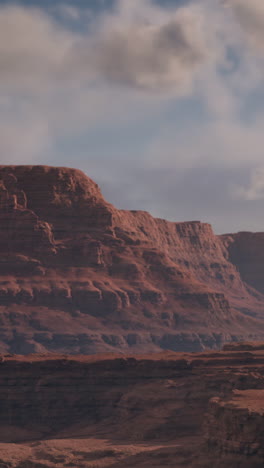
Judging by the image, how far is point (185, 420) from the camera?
323ft

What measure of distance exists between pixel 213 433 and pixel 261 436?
4849 millimetres

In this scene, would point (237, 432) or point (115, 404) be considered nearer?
point (237, 432)

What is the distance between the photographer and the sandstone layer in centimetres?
8950

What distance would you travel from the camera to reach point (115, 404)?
107625mm

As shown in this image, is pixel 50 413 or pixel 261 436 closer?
pixel 261 436

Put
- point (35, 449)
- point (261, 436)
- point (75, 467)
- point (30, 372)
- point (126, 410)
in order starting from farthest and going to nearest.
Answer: point (30, 372)
point (126, 410)
point (35, 449)
point (75, 467)
point (261, 436)

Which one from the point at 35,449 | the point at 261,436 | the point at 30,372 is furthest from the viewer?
the point at 30,372

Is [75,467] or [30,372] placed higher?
[30,372]

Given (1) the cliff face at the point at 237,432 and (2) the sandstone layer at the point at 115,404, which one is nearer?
(1) the cliff face at the point at 237,432

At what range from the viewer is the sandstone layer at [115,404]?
8950 centimetres

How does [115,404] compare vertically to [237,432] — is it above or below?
above

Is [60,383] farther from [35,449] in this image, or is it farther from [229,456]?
[229,456]

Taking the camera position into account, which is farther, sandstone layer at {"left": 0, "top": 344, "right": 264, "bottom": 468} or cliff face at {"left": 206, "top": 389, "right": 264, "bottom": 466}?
sandstone layer at {"left": 0, "top": 344, "right": 264, "bottom": 468}

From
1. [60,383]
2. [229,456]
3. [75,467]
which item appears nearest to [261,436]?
[229,456]
